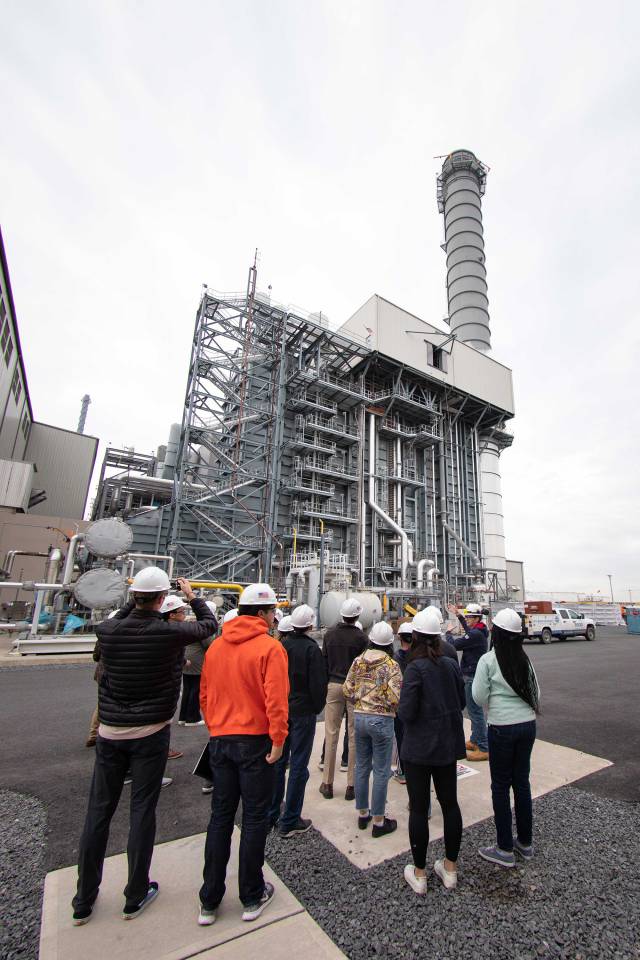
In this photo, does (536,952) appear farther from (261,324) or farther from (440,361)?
(440,361)

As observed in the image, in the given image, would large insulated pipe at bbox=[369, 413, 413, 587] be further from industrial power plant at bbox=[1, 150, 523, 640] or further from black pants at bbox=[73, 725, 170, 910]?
black pants at bbox=[73, 725, 170, 910]

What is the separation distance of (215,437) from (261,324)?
28.5 feet

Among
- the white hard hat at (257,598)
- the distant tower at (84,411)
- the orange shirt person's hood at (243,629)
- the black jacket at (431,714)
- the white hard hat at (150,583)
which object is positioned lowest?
the black jacket at (431,714)

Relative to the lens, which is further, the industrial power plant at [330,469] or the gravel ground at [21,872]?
the industrial power plant at [330,469]

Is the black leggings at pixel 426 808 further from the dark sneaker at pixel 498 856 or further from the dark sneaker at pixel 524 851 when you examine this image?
the dark sneaker at pixel 524 851

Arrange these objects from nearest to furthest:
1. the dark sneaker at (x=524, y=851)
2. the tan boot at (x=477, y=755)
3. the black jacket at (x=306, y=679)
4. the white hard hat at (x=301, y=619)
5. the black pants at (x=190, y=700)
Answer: the dark sneaker at (x=524, y=851), the black jacket at (x=306, y=679), the white hard hat at (x=301, y=619), the tan boot at (x=477, y=755), the black pants at (x=190, y=700)

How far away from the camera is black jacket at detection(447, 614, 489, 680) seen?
19.7 ft

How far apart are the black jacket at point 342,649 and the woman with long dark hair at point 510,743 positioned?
1.53 metres

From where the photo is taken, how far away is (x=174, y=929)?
2.71 m

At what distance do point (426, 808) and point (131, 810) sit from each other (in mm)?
2076

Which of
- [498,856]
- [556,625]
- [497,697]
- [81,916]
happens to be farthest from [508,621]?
[556,625]

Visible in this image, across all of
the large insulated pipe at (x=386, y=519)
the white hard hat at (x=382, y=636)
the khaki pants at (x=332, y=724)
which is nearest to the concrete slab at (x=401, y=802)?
the khaki pants at (x=332, y=724)

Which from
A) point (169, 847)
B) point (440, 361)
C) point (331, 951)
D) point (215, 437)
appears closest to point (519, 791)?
point (331, 951)

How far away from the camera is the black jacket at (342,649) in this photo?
15.9 feet
